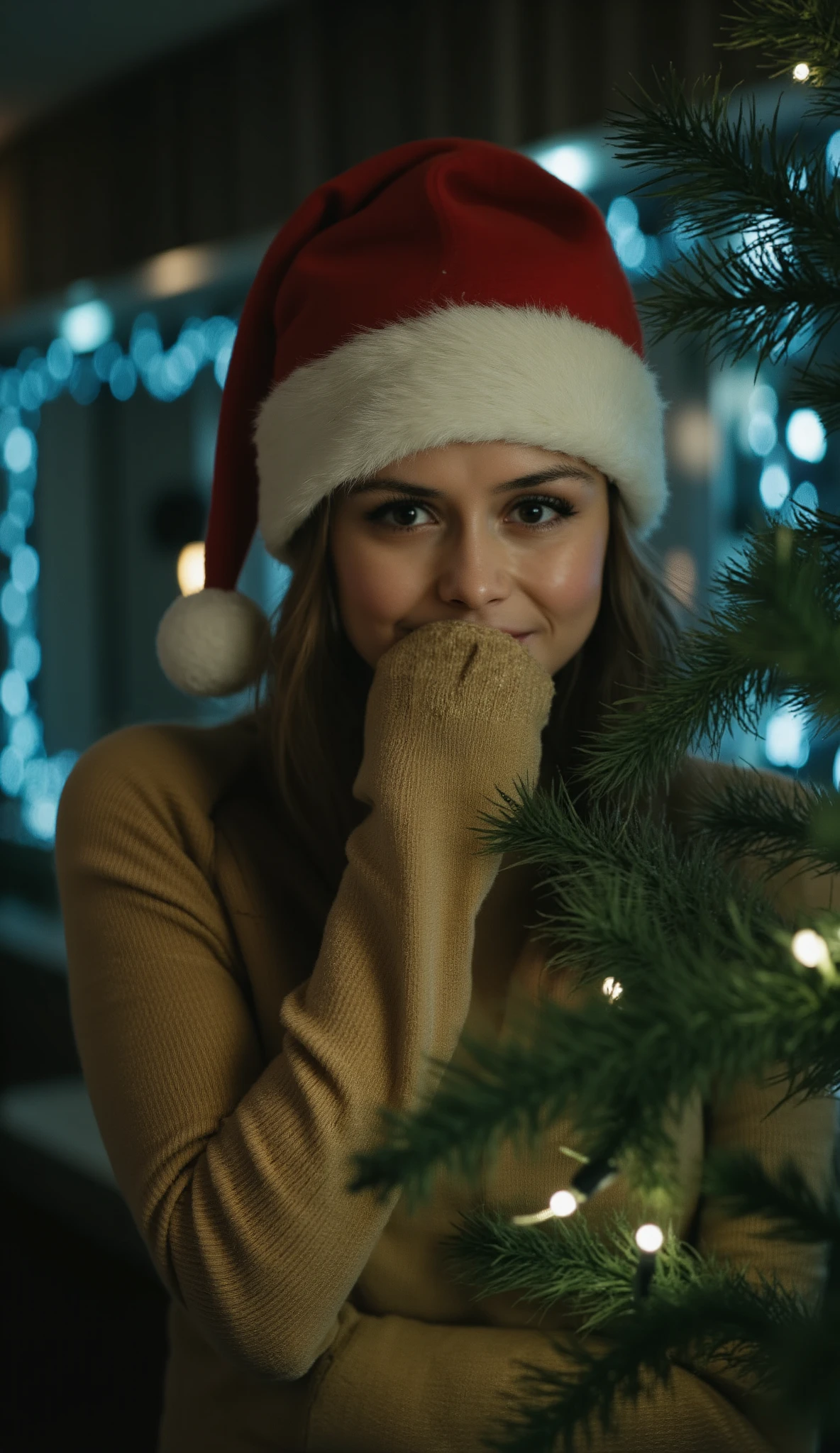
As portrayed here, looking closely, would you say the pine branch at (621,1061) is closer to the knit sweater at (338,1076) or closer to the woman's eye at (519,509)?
the knit sweater at (338,1076)

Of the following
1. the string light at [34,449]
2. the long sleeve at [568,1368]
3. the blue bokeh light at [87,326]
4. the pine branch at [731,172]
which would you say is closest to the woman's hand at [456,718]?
the long sleeve at [568,1368]

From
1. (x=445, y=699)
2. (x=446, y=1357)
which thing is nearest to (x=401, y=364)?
(x=445, y=699)

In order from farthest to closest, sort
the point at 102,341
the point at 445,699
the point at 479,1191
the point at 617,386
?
the point at 102,341
the point at 617,386
the point at 479,1191
the point at 445,699

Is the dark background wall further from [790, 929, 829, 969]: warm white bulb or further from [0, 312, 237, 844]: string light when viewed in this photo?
[790, 929, 829, 969]: warm white bulb

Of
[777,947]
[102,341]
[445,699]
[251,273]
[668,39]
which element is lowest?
[102,341]

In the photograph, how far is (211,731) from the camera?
1.17 metres

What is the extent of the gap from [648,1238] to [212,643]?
0.70m

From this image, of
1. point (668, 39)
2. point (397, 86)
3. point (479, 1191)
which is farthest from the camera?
point (397, 86)

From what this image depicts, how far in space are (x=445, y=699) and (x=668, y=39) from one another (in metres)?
1.85

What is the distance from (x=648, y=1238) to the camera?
535 millimetres

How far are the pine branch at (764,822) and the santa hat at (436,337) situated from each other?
441mm

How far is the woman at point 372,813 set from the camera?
0.75m

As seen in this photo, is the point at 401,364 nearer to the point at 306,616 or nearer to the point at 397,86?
the point at 306,616

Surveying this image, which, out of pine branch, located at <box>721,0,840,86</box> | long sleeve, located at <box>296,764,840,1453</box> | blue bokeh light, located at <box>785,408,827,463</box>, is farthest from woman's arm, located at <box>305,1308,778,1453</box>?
blue bokeh light, located at <box>785,408,827,463</box>
